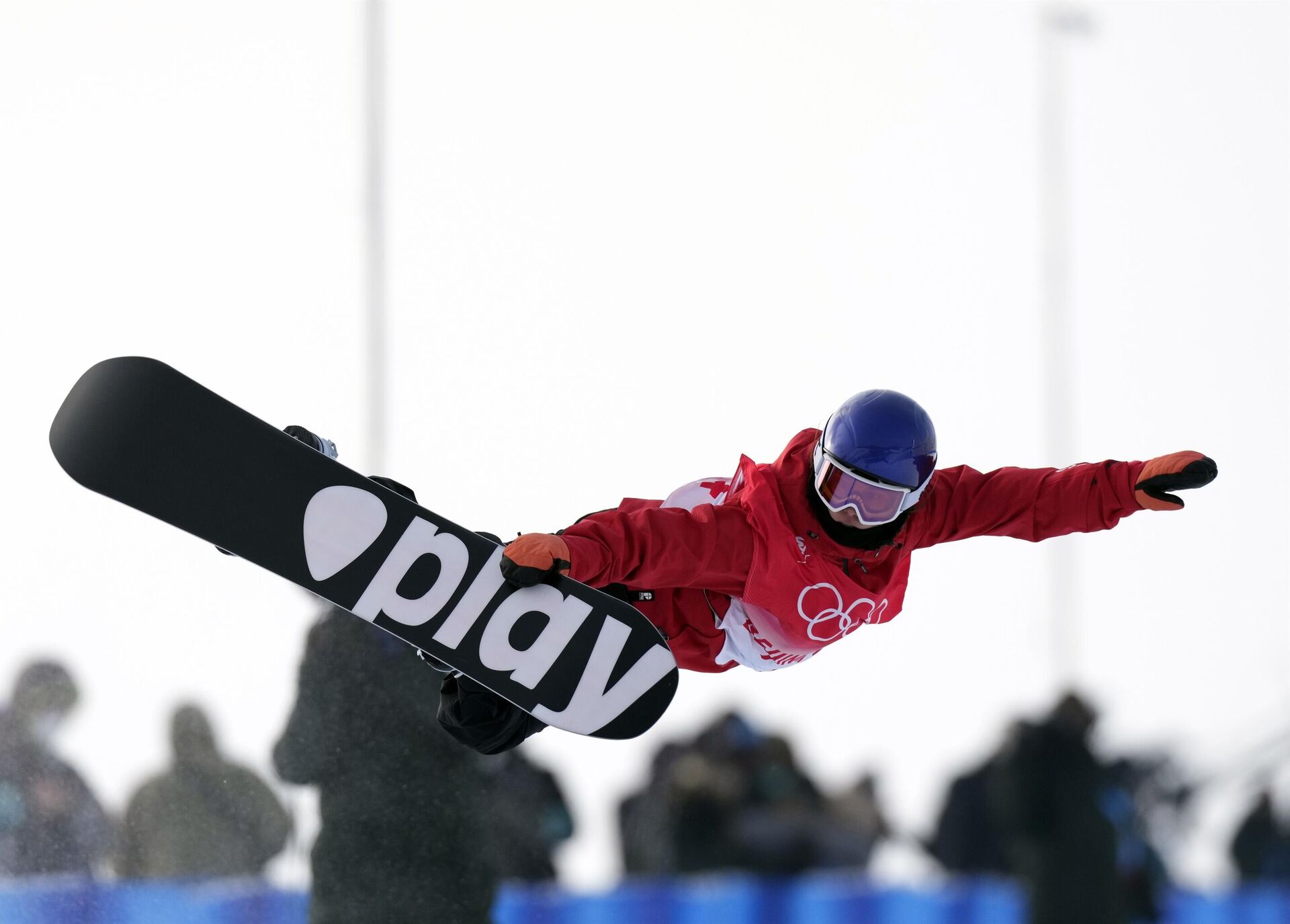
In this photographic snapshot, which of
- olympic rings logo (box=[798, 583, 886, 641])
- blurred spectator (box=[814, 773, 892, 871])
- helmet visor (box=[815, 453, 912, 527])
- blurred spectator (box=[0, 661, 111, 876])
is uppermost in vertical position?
helmet visor (box=[815, 453, 912, 527])

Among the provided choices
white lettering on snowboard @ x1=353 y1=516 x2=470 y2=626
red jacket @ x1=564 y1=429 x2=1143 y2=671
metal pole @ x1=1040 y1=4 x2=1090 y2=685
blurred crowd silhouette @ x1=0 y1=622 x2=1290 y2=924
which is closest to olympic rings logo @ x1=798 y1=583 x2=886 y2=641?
red jacket @ x1=564 y1=429 x2=1143 y2=671

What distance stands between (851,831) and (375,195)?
2.50 m

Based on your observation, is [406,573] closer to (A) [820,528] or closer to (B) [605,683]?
(B) [605,683]

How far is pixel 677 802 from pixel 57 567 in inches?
70.2

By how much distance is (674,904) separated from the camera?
348 cm

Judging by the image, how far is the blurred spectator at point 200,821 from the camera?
300 cm

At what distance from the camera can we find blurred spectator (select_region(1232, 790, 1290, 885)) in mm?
4797

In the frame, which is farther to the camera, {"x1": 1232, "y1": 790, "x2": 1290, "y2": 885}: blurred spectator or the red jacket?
{"x1": 1232, "y1": 790, "x2": 1290, "y2": 885}: blurred spectator

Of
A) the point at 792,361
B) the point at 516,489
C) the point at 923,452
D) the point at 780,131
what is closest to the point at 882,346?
the point at 792,361

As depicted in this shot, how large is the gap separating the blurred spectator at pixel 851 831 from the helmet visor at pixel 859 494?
6.76 feet

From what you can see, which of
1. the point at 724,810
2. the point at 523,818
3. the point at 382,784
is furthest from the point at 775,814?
the point at 382,784

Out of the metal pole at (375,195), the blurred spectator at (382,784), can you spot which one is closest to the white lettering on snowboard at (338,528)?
the blurred spectator at (382,784)

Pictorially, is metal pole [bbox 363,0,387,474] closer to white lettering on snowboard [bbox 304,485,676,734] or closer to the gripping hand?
white lettering on snowboard [bbox 304,485,676,734]

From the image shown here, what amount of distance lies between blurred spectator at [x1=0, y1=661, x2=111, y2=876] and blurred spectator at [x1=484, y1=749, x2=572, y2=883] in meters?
0.91
